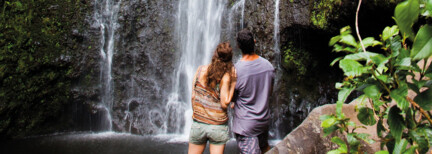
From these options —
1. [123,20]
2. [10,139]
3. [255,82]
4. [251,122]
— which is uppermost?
[123,20]

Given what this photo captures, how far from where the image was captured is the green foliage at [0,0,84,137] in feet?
23.3

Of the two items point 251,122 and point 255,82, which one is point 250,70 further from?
point 251,122

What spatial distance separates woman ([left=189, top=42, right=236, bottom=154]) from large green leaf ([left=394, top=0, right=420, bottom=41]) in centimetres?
210

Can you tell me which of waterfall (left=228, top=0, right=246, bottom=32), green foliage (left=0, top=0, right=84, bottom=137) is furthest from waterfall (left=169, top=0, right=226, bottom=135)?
green foliage (left=0, top=0, right=84, bottom=137)

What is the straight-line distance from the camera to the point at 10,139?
23.8 feet

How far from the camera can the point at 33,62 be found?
7.42 m

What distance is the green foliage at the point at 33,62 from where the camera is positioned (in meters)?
7.11

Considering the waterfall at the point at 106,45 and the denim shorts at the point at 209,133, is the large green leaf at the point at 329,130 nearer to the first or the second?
the denim shorts at the point at 209,133

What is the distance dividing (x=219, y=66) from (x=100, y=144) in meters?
5.08

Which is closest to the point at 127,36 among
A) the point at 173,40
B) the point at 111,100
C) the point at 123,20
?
the point at 123,20

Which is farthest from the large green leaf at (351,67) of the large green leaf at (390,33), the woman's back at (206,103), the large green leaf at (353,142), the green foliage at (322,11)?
the green foliage at (322,11)

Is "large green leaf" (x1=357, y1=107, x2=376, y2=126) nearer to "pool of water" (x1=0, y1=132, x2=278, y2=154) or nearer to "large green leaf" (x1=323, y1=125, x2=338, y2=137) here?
"large green leaf" (x1=323, y1=125, x2=338, y2=137)

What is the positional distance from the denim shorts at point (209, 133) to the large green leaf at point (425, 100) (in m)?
2.10

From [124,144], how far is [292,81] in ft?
13.9
